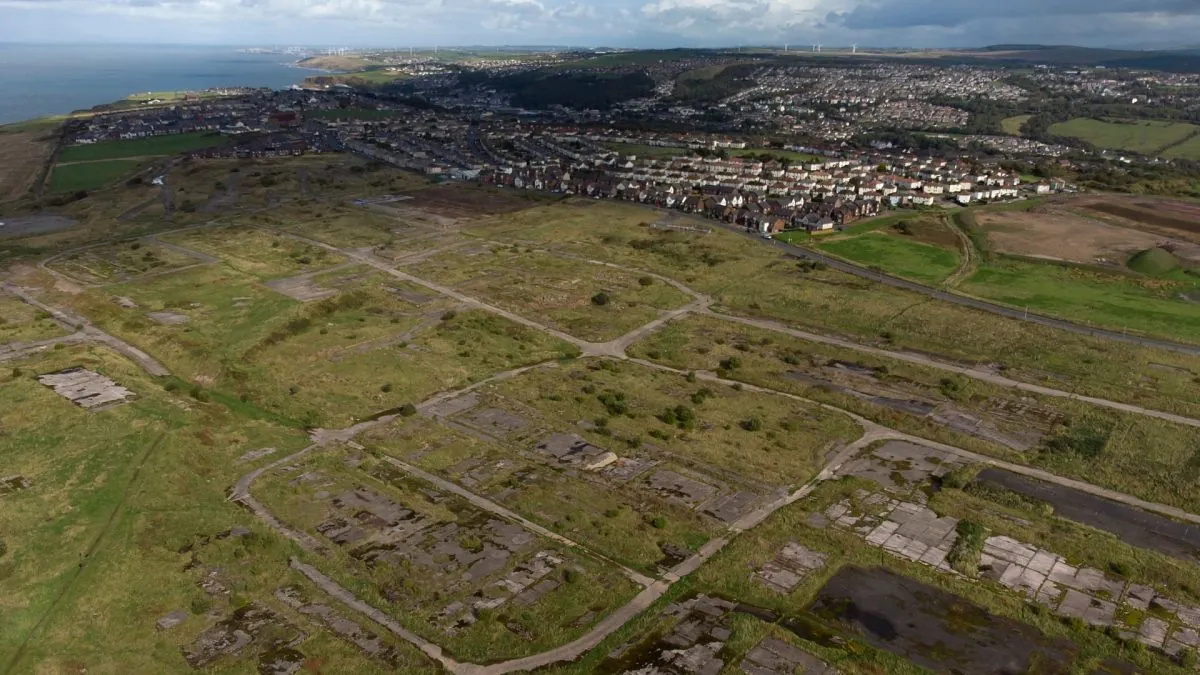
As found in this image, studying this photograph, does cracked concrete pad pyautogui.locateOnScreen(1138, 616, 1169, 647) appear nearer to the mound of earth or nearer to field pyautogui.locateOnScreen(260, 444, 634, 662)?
field pyautogui.locateOnScreen(260, 444, 634, 662)

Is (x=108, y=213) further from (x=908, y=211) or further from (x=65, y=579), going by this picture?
(x=908, y=211)

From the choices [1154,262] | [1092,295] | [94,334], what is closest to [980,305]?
[1092,295]

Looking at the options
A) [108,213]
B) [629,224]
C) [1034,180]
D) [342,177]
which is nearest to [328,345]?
[629,224]

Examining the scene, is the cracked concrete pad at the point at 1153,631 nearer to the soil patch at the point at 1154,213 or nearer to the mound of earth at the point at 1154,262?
the mound of earth at the point at 1154,262

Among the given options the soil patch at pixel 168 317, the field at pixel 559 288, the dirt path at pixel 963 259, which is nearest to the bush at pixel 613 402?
the field at pixel 559 288

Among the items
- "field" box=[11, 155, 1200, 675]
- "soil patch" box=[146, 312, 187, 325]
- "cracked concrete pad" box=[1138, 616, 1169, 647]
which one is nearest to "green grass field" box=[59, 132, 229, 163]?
"field" box=[11, 155, 1200, 675]
